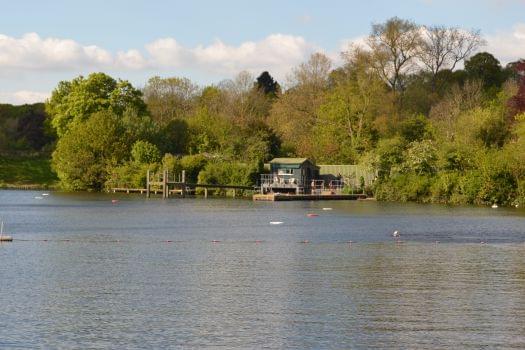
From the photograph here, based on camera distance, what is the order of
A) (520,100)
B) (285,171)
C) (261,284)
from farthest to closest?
(285,171) < (520,100) < (261,284)

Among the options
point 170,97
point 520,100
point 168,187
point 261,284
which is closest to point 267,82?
point 170,97

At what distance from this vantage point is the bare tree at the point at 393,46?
10844 cm

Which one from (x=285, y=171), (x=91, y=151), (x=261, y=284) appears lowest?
(x=261, y=284)

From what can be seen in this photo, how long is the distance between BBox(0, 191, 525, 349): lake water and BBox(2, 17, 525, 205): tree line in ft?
84.3

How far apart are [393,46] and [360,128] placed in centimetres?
1013

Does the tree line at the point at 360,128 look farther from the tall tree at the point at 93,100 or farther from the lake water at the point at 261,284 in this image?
the lake water at the point at 261,284

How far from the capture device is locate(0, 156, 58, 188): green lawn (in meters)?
124

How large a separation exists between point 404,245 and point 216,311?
2166 cm

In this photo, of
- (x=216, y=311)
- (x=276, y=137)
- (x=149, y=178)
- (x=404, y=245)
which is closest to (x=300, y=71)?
(x=276, y=137)

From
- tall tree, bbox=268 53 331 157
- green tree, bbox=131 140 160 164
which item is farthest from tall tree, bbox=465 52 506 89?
green tree, bbox=131 140 160 164

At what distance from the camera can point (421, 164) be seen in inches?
3659

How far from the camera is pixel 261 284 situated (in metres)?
35.8

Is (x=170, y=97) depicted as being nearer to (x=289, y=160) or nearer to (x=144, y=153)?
(x=144, y=153)

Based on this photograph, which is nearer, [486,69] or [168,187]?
[168,187]
